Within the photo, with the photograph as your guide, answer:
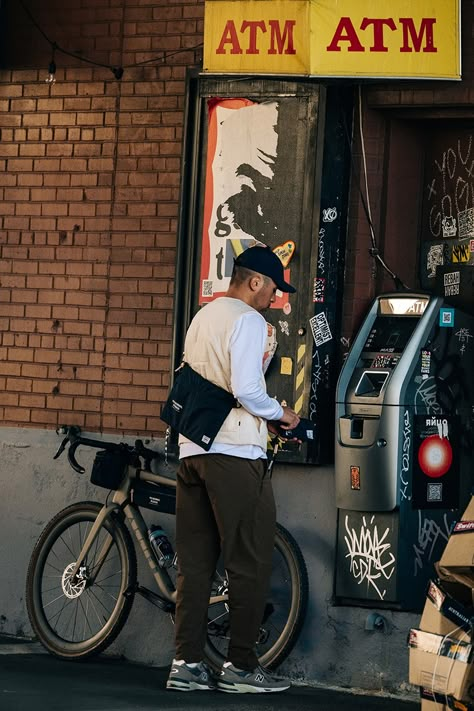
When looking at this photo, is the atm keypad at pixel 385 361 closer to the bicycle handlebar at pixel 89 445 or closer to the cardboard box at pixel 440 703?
the bicycle handlebar at pixel 89 445

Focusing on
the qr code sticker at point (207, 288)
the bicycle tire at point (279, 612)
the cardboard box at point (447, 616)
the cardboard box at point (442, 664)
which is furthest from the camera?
the qr code sticker at point (207, 288)

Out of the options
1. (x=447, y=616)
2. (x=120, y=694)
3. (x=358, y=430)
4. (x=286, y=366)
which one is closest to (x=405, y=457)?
(x=358, y=430)

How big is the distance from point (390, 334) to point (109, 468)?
1.73m

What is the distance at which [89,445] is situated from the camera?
7703mm

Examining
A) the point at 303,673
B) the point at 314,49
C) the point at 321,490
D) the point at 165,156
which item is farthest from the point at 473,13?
the point at 303,673

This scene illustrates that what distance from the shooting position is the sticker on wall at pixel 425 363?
6.96 meters

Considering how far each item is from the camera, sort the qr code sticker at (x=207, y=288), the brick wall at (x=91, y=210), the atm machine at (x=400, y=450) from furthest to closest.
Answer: the brick wall at (x=91, y=210), the qr code sticker at (x=207, y=288), the atm machine at (x=400, y=450)

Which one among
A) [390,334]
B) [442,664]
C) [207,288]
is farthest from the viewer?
[207,288]

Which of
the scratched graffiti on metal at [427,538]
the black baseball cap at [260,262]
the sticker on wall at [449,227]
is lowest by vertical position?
the scratched graffiti on metal at [427,538]

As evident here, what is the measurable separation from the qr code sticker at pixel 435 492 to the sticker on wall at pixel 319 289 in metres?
1.20

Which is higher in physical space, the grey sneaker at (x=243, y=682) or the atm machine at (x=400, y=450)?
the atm machine at (x=400, y=450)

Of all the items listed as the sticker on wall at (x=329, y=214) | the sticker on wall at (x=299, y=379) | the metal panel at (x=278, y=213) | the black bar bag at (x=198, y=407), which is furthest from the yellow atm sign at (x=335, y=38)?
the black bar bag at (x=198, y=407)

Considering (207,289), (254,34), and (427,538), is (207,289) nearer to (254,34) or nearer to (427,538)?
(254,34)

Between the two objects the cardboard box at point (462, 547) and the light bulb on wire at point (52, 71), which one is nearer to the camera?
the cardboard box at point (462, 547)
